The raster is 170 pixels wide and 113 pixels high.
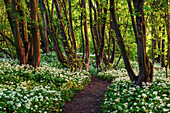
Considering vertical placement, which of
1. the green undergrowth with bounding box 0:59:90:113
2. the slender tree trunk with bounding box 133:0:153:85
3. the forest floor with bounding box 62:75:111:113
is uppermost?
the slender tree trunk with bounding box 133:0:153:85

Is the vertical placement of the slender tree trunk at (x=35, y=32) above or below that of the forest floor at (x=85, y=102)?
above

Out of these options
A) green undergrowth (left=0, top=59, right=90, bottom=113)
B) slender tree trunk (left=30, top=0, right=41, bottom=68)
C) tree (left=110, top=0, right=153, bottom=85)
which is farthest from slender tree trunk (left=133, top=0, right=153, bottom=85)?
slender tree trunk (left=30, top=0, right=41, bottom=68)

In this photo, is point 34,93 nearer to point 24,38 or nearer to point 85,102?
point 85,102

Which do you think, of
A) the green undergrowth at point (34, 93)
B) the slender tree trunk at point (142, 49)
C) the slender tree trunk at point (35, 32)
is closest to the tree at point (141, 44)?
the slender tree trunk at point (142, 49)

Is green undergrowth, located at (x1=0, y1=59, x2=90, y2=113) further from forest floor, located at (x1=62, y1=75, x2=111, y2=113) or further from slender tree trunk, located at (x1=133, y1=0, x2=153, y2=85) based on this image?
slender tree trunk, located at (x1=133, y1=0, x2=153, y2=85)

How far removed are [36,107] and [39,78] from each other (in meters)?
4.10

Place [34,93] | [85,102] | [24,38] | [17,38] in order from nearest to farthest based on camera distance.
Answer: [34,93], [85,102], [17,38], [24,38]

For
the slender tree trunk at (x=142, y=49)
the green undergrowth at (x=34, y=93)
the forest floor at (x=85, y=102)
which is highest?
the slender tree trunk at (x=142, y=49)

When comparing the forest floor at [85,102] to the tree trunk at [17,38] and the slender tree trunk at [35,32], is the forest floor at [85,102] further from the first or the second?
the tree trunk at [17,38]

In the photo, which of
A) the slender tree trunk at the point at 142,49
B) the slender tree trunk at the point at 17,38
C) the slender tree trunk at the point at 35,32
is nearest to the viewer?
the slender tree trunk at the point at 142,49

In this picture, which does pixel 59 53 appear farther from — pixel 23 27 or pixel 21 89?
pixel 21 89

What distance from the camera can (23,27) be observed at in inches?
447

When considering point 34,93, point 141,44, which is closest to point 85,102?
point 34,93

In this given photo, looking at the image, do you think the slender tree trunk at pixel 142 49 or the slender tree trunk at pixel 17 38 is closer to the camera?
the slender tree trunk at pixel 142 49
